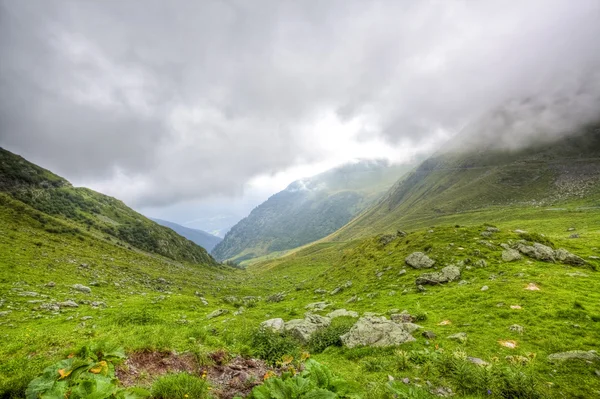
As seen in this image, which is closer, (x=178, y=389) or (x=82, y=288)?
(x=178, y=389)

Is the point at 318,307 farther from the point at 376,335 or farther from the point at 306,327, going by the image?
the point at 376,335

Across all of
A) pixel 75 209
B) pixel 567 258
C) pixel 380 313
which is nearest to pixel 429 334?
pixel 380 313

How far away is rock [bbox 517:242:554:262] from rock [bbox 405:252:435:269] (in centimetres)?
966

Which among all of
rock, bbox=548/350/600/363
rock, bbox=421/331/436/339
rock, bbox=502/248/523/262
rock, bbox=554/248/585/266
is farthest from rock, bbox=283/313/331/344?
rock, bbox=554/248/585/266

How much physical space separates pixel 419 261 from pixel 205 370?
28.0m

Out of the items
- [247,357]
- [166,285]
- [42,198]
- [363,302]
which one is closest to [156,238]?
[42,198]

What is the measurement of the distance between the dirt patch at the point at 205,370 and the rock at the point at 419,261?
82.0 ft

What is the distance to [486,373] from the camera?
877 cm

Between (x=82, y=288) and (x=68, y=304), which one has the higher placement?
(x=82, y=288)

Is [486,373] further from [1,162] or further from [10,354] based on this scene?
[1,162]

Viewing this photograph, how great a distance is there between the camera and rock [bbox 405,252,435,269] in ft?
99.4

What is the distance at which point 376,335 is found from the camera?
47.3ft

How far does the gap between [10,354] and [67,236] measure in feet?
212

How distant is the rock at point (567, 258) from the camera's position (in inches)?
1043
